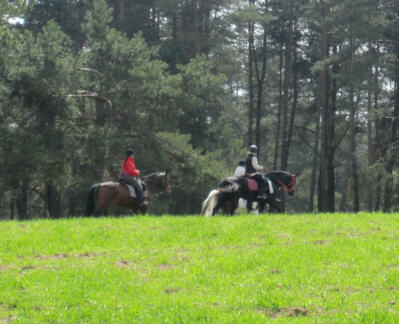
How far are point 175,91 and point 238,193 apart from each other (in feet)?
51.9

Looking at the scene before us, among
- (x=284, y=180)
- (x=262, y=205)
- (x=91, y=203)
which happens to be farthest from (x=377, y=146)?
(x=91, y=203)

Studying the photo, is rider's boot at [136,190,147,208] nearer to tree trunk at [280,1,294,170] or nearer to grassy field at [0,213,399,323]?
grassy field at [0,213,399,323]

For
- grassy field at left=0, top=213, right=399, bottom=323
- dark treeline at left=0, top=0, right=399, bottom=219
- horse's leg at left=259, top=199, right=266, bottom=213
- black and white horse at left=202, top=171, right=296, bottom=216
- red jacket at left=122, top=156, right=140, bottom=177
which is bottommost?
grassy field at left=0, top=213, right=399, bottom=323

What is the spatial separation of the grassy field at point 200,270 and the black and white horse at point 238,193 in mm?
3092

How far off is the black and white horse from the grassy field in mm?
3092

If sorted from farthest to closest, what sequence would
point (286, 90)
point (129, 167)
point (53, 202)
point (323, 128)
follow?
point (286, 90) → point (323, 128) → point (53, 202) → point (129, 167)

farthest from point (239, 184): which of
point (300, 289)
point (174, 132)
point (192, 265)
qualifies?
point (174, 132)

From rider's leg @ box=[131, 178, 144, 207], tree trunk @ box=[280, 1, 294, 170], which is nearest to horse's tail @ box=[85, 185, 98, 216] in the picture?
rider's leg @ box=[131, 178, 144, 207]

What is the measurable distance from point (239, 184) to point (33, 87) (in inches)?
566

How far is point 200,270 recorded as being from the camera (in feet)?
38.1

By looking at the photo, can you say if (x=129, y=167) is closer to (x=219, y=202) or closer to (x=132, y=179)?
(x=132, y=179)

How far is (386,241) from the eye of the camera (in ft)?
47.8

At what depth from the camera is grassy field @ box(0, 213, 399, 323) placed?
9.00 meters

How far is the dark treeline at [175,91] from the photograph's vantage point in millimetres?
31422
